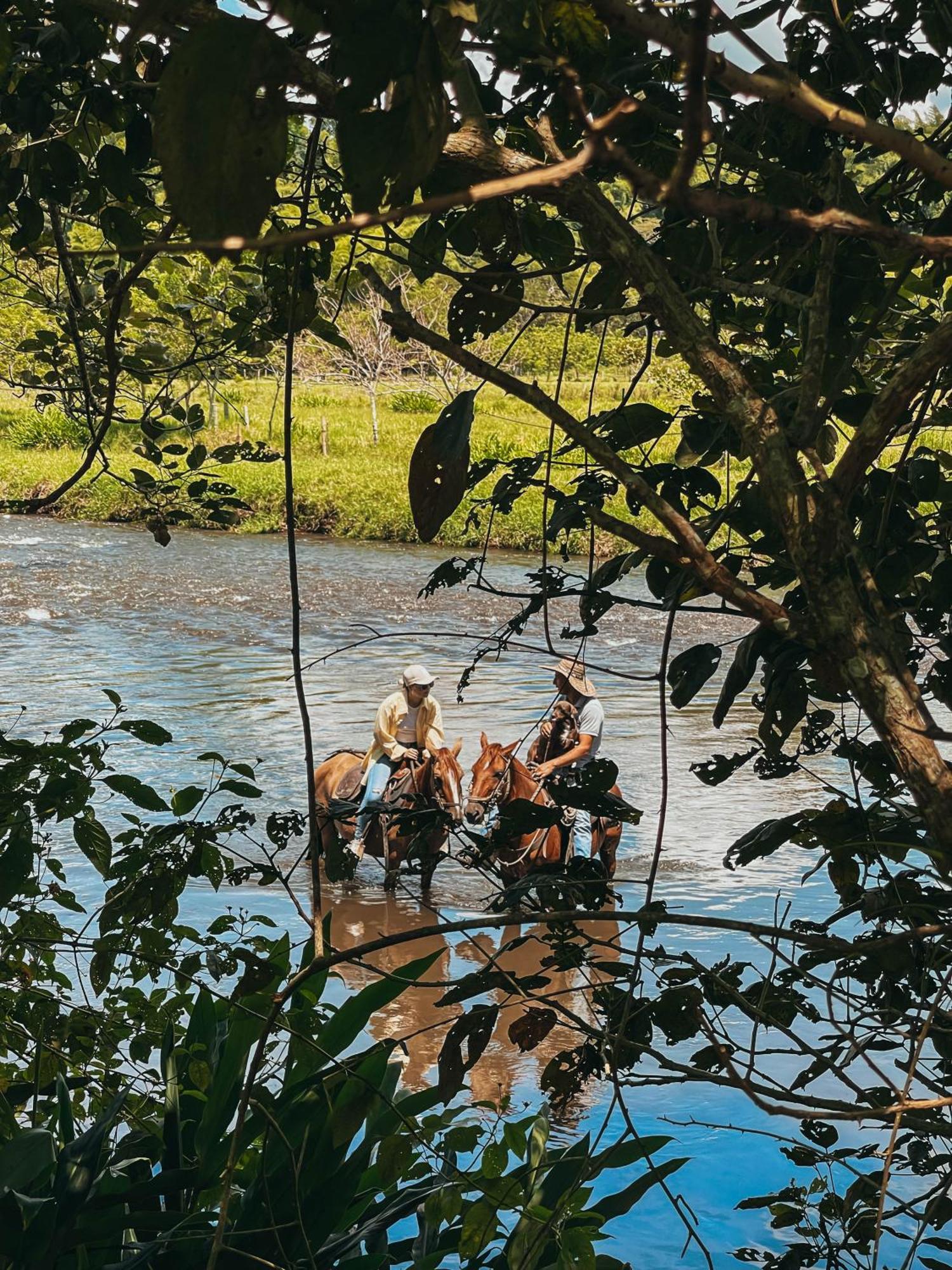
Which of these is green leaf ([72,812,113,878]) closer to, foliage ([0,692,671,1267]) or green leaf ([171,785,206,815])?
foliage ([0,692,671,1267])

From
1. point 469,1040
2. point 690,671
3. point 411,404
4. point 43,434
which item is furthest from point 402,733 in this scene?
point 411,404

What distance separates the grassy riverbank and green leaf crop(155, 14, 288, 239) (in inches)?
732

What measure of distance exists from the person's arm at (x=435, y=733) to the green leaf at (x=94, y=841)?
205 inches

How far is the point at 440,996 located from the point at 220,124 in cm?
630

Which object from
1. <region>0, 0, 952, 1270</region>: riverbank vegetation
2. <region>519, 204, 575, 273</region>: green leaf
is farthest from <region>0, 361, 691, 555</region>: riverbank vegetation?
<region>519, 204, 575, 273</region>: green leaf

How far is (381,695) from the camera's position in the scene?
14.0 meters

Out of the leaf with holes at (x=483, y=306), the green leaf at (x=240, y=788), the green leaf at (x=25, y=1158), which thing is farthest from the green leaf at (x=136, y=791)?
the leaf with holes at (x=483, y=306)

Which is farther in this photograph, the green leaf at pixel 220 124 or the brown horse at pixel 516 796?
the brown horse at pixel 516 796

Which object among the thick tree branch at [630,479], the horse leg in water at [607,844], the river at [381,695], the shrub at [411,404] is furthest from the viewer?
the shrub at [411,404]

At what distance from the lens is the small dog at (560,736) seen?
23.6 feet

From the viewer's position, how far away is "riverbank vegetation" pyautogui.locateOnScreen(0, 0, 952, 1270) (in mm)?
629

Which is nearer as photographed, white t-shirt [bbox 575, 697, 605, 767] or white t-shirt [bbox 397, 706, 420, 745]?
white t-shirt [bbox 575, 697, 605, 767]

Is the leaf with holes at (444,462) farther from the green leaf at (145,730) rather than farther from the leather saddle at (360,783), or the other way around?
the leather saddle at (360,783)

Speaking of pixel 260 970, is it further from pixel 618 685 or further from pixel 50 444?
pixel 50 444
